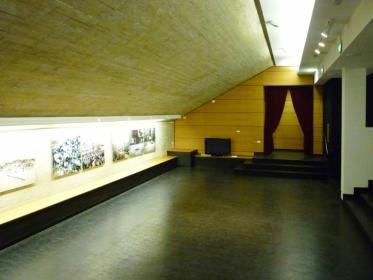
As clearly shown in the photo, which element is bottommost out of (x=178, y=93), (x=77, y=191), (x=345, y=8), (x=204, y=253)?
(x=204, y=253)

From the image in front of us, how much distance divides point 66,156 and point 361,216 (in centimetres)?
561

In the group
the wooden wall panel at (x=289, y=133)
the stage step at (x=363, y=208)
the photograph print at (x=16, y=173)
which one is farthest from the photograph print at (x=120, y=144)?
the wooden wall panel at (x=289, y=133)

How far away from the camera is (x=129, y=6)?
374 centimetres

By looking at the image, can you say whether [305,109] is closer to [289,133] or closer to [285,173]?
[289,133]

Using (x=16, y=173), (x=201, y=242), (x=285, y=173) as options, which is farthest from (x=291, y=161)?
(x=16, y=173)

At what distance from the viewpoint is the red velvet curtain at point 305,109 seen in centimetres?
Result: 1133

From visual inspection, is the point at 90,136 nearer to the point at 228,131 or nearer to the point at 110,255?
the point at 110,255

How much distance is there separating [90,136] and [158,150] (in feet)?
13.2

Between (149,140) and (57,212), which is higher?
(149,140)

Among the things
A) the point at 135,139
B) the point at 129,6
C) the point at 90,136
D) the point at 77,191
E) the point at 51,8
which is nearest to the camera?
the point at 51,8

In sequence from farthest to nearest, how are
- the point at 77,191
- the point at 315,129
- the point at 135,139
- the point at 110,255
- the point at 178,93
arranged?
the point at 315,129 < the point at 135,139 < the point at 178,93 < the point at 77,191 < the point at 110,255

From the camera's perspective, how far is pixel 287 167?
10.1 meters

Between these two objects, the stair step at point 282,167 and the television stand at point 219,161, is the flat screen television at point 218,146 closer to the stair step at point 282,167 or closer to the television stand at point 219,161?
the television stand at point 219,161

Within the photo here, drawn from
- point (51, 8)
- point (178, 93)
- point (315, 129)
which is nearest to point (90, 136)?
point (178, 93)
